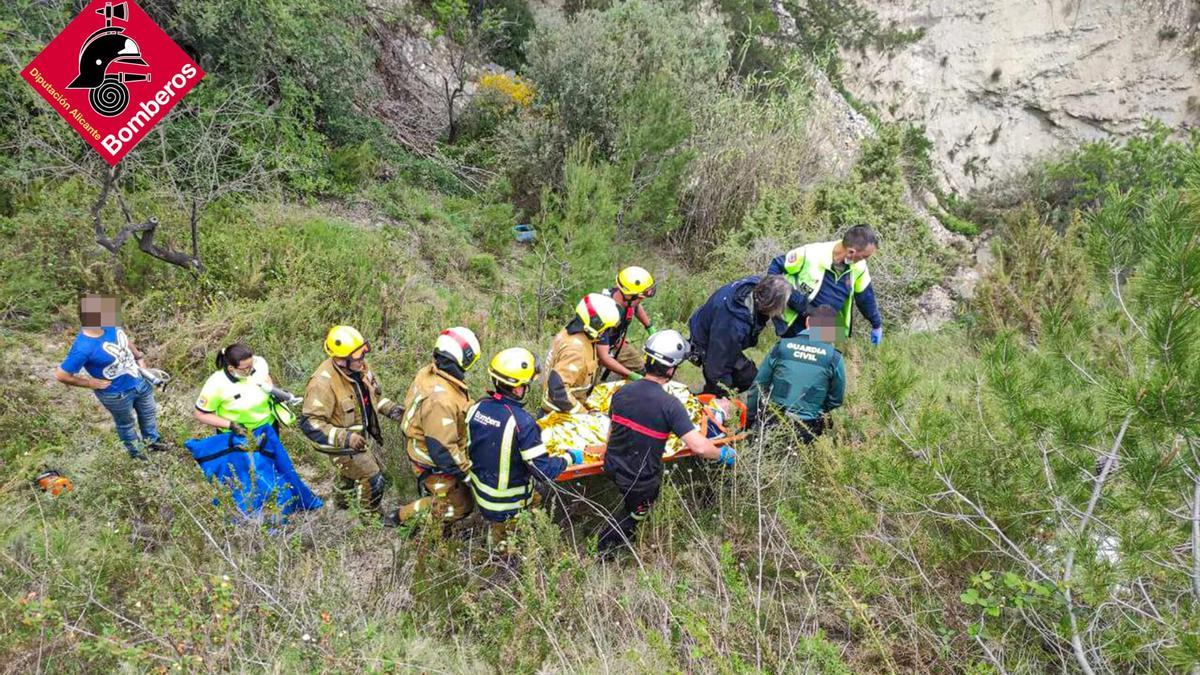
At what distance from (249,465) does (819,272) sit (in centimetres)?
395

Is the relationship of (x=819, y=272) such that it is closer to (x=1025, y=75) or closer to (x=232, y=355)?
(x=232, y=355)

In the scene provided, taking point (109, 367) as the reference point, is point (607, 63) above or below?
above

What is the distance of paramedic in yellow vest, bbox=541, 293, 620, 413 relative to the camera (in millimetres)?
4121

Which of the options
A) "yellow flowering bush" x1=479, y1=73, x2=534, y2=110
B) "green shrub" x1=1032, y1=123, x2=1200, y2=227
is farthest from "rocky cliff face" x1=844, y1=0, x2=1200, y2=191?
"yellow flowering bush" x1=479, y1=73, x2=534, y2=110

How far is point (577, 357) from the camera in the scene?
4.20 metres

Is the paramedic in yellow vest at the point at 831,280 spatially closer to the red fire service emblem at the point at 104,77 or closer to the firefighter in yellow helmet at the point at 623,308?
the firefighter in yellow helmet at the point at 623,308

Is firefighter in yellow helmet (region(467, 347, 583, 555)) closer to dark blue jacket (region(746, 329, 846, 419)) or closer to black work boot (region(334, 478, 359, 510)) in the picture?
black work boot (region(334, 478, 359, 510))

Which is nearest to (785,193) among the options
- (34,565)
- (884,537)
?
(884,537)

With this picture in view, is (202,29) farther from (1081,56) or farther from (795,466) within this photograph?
(1081,56)

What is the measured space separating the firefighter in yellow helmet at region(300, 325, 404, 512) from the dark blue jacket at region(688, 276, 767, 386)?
83.5 inches

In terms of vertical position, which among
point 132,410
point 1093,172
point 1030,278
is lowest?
point 1093,172

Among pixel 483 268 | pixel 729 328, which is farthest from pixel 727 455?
pixel 483 268

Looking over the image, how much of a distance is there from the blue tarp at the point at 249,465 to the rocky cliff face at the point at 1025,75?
14498 millimetres

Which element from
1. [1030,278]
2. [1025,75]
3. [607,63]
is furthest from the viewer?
[1025,75]
